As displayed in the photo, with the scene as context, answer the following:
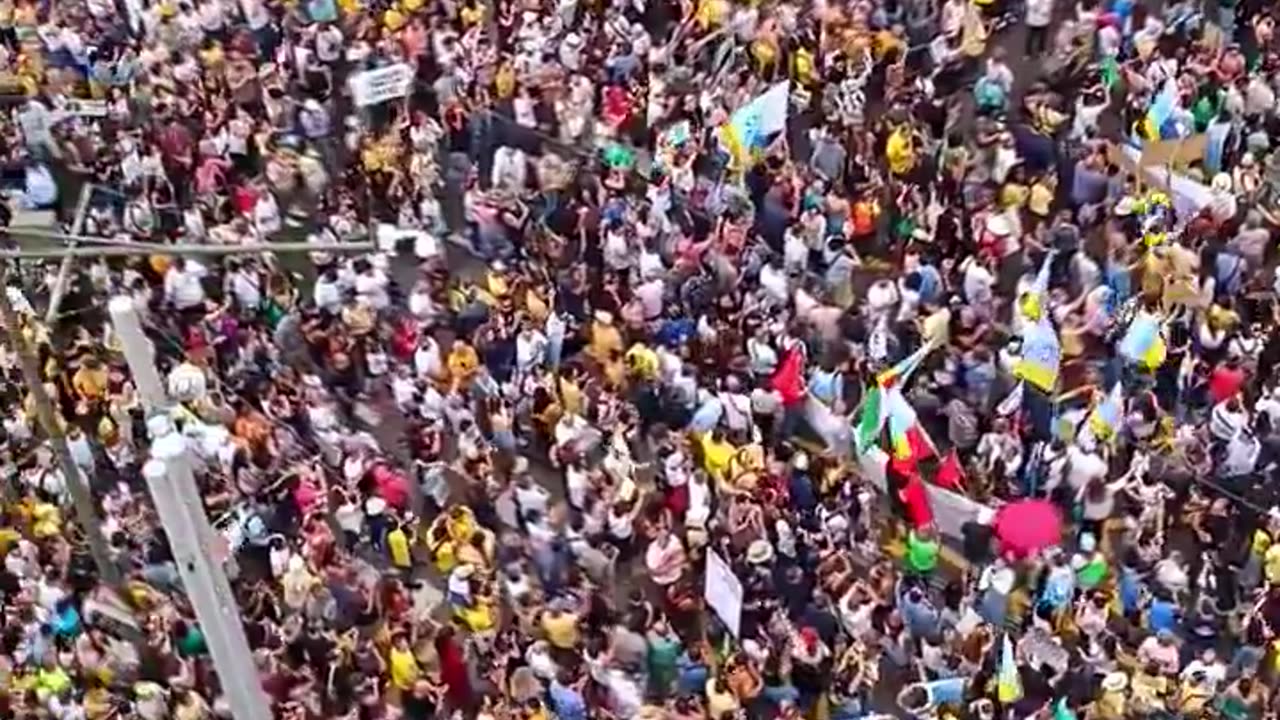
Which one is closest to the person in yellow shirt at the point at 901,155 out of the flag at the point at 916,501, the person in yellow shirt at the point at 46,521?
the flag at the point at 916,501

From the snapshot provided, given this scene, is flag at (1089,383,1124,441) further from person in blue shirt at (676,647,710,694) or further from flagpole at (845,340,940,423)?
person in blue shirt at (676,647,710,694)

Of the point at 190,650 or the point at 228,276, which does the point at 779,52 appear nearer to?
the point at 228,276

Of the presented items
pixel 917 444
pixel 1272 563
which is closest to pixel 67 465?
pixel 917 444

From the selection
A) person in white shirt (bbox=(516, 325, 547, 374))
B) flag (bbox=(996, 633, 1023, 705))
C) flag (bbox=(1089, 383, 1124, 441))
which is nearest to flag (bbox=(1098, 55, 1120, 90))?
flag (bbox=(1089, 383, 1124, 441))

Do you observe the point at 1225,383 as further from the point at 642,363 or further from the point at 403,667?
the point at 403,667

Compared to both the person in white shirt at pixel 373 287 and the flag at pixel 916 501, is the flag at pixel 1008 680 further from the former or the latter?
the person in white shirt at pixel 373 287
